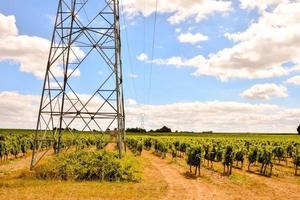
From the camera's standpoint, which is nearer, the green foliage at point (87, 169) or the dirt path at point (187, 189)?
the dirt path at point (187, 189)

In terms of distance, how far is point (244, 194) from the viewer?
2434cm

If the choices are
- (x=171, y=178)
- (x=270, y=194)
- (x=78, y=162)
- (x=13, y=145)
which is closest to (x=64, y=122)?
(x=78, y=162)

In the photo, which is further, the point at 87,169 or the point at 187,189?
the point at 87,169

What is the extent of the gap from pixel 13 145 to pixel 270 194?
110 feet

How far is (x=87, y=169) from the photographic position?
2667cm

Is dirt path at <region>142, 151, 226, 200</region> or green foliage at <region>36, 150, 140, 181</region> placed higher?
green foliage at <region>36, 150, 140, 181</region>

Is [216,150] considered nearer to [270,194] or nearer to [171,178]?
[171,178]

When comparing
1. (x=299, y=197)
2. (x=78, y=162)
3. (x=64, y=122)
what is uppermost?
(x=64, y=122)

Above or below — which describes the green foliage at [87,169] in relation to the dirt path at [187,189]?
above

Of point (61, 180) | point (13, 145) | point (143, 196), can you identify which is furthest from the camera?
point (13, 145)

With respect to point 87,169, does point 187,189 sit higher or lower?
lower

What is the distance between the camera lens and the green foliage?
26.5 meters

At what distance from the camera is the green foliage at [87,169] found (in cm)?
2648

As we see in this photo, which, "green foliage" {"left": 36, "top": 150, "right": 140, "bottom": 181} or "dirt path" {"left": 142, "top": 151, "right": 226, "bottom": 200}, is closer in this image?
"dirt path" {"left": 142, "top": 151, "right": 226, "bottom": 200}
